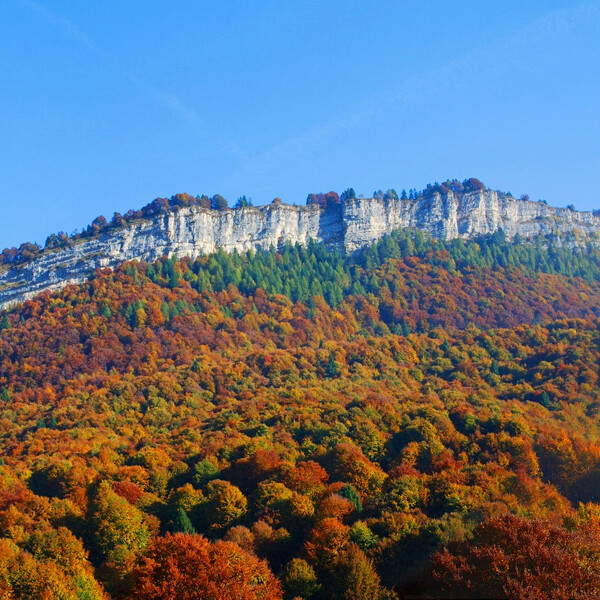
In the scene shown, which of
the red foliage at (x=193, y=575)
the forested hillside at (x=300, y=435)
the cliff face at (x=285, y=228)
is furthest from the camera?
the cliff face at (x=285, y=228)

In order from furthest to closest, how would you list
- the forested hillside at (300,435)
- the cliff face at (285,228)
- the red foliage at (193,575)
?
the cliff face at (285,228), the forested hillside at (300,435), the red foliage at (193,575)

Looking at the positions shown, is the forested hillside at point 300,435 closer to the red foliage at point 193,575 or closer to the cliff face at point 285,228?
the red foliage at point 193,575

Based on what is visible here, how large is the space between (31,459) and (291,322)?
211 ft

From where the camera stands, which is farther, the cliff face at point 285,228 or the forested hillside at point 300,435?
the cliff face at point 285,228

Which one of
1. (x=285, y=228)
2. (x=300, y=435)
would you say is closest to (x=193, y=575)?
(x=300, y=435)

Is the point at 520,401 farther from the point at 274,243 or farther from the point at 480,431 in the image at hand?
the point at 274,243

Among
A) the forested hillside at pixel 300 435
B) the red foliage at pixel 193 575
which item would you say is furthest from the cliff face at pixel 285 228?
the red foliage at pixel 193 575

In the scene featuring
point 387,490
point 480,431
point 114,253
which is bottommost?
point 387,490

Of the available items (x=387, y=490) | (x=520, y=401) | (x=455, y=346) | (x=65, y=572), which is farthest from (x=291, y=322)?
(x=65, y=572)

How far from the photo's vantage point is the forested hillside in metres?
33.0

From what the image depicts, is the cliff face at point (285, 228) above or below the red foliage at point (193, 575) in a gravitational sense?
above

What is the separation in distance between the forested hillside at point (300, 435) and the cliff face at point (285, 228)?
23.2 feet

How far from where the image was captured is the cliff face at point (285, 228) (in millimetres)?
136250

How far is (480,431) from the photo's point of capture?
5812cm
